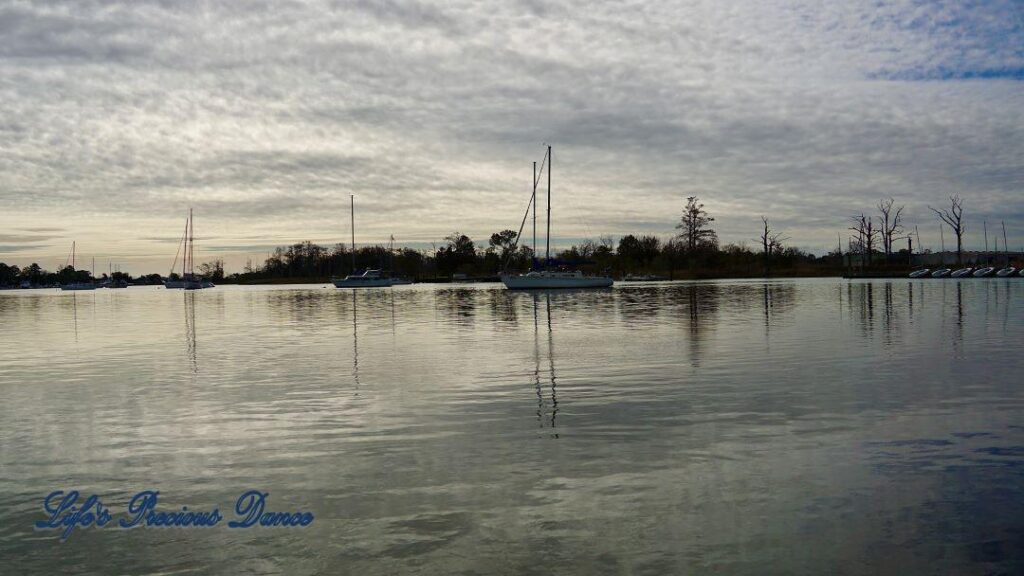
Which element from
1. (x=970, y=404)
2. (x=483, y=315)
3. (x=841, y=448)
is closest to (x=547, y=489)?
(x=841, y=448)

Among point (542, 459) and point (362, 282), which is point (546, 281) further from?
point (542, 459)

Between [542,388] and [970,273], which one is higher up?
[970,273]

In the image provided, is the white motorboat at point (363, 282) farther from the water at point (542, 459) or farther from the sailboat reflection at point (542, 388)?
the water at point (542, 459)

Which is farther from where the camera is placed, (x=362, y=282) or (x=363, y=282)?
(x=362, y=282)

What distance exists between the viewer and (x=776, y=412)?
41.7 feet

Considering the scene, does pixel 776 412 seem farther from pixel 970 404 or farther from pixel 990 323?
pixel 990 323

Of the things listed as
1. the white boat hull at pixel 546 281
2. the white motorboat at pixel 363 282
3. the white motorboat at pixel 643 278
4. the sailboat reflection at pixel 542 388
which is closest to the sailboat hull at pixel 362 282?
the white motorboat at pixel 363 282

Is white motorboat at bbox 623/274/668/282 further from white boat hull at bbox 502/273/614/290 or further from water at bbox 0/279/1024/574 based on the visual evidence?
water at bbox 0/279/1024/574

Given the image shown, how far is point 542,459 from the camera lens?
9.80 meters

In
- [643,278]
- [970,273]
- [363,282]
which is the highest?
[363,282]

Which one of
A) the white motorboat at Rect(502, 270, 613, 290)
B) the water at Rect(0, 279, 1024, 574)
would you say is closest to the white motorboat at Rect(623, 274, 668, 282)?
A: the white motorboat at Rect(502, 270, 613, 290)

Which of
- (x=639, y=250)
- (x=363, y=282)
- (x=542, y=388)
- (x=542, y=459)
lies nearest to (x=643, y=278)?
(x=639, y=250)

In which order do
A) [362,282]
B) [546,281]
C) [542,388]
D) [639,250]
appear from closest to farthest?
[542,388], [546,281], [362,282], [639,250]

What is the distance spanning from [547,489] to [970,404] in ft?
29.6
